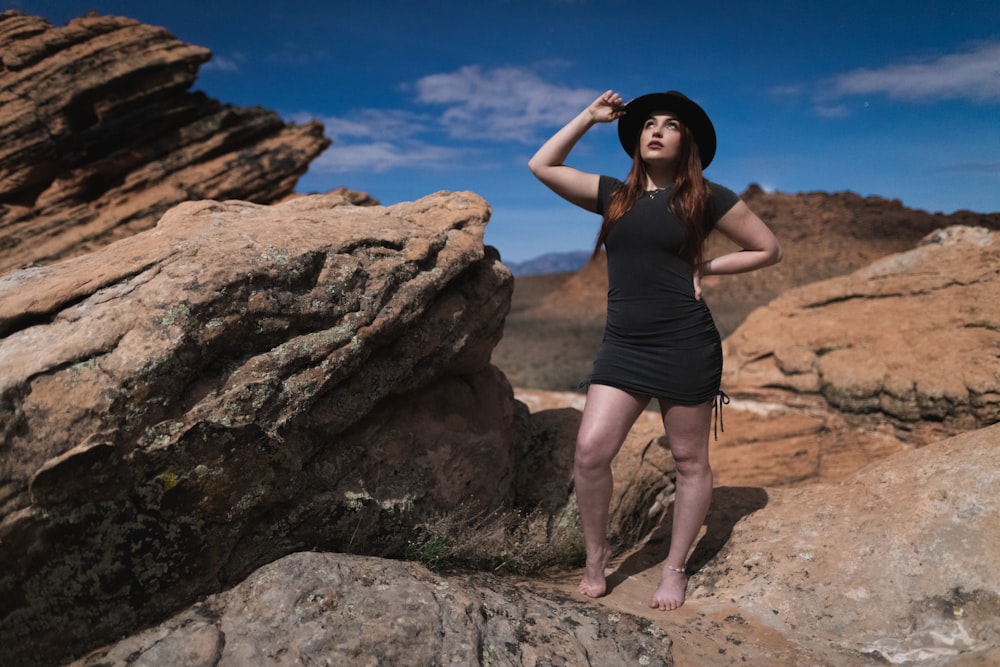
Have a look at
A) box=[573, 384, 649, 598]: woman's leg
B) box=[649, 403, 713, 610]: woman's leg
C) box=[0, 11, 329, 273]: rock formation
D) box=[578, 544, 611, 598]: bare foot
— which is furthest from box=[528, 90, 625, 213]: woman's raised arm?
box=[0, 11, 329, 273]: rock formation

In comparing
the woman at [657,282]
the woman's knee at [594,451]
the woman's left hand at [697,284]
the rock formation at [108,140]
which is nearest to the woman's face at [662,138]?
the woman at [657,282]

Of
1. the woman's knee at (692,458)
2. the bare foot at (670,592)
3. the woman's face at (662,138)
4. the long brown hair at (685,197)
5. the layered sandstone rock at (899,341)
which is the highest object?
the woman's face at (662,138)

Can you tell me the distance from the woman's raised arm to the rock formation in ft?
20.2

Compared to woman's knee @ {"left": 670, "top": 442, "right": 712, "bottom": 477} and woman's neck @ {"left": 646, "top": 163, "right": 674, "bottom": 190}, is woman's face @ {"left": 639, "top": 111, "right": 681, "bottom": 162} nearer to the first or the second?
woman's neck @ {"left": 646, "top": 163, "right": 674, "bottom": 190}

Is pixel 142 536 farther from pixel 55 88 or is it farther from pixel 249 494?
pixel 55 88

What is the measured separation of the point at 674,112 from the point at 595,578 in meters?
2.44

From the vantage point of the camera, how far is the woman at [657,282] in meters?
3.48

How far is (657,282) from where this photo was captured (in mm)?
3492

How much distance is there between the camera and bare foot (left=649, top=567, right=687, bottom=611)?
3.60 m

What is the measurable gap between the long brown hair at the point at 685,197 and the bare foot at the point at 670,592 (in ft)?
5.45

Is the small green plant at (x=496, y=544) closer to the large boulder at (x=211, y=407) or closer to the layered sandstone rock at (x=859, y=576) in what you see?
the large boulder at (x=211, y=407)

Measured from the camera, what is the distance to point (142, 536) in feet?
9.20

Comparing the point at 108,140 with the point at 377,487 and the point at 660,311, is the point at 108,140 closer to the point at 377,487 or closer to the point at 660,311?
the point at 377,487

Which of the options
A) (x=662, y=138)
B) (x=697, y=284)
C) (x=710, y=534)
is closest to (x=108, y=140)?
(x=662, y=138)
